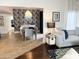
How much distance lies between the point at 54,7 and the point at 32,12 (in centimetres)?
482

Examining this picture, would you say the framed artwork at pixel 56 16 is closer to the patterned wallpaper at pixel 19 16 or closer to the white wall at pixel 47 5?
the white wall at pixel 47 5

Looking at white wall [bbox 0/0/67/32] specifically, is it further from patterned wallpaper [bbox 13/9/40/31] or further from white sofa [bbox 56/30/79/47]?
patterned wallpaper [bbox 13/9/40/31]

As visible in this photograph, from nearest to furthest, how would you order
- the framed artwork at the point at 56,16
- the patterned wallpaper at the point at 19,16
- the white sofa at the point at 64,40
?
the white sofa at the point at 64,40, the framed artwork at the point at 56,16, the patterned wallpaper at the point at 19,16

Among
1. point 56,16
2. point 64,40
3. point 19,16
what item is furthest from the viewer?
point 19,16

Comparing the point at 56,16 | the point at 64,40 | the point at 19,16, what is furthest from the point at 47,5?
the point at 19,16

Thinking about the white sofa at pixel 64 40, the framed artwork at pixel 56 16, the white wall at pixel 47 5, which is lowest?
the white sofa at pixel 64 40

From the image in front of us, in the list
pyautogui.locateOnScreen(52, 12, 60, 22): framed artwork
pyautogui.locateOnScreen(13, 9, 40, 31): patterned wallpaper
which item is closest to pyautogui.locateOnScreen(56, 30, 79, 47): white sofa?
pyautogui.locateOnScreen(52, 12, 60, 22): framed artwork

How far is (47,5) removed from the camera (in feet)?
23.0

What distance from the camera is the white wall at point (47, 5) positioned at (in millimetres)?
6621

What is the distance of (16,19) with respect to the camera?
12016mm

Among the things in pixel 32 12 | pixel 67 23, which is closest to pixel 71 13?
pixel 67 23

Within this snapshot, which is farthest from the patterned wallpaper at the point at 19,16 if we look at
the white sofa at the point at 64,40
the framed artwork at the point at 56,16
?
the white sofa at the point at 64,40

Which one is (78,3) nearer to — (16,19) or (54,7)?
(54,7)

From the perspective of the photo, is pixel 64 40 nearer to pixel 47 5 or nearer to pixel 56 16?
pixel 56 16
